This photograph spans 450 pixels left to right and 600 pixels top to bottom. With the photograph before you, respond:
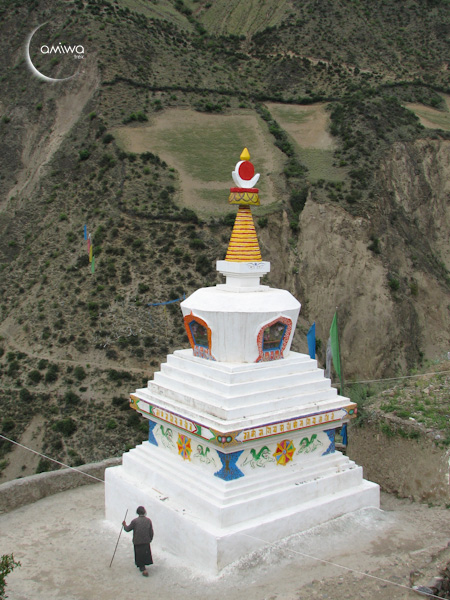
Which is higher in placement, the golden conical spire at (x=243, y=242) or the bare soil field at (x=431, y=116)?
the bare soil field at (x=431, y=116)

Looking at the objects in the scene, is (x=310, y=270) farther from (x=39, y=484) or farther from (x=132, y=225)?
(x=39, y=484)

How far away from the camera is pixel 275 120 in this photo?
179ft

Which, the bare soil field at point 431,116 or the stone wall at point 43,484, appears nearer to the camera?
the stone wall at point 43,484

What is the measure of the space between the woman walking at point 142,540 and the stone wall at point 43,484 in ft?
13.4

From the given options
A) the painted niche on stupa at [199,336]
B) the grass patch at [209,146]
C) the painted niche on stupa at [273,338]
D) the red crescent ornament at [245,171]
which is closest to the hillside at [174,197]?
the grass patch at [209,146]

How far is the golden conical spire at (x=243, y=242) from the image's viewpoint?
1216cm

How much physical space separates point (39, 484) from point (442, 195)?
44159mm

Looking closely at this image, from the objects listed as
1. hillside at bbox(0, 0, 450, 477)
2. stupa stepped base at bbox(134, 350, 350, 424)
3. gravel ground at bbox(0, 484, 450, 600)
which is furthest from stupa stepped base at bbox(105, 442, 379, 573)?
hillside at bbox(0, 0, 450, 477)

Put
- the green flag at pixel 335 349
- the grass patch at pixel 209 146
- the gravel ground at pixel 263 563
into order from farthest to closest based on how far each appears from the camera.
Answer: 1. the grass patch at pixel 209 146
2. the green flag at pixel 335 349
3. the gravel ground at pixel 263 563

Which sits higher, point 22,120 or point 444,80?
point 444,80

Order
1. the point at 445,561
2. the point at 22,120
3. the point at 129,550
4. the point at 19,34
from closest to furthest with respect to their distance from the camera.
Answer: the point at 445,561
the point at 129,550
the point at 22,120
the point at 19,34

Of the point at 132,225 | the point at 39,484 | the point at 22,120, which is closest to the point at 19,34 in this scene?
the point at 22,120

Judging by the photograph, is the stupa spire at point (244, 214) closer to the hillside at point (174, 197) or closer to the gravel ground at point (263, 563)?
the gravel ground at point (263, 563)

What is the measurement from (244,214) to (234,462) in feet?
15.5
